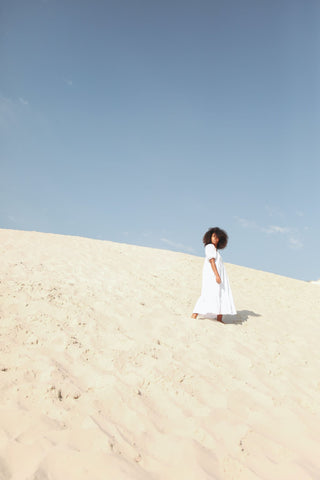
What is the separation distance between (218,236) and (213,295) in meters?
1.27

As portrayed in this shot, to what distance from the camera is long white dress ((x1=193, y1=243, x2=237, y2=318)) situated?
632 centimetres

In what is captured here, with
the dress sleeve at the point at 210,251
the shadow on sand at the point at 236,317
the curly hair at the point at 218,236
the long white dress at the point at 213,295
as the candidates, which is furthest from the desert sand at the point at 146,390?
the curly hair at the point at 218,236

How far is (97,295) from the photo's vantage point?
6797 millimetres

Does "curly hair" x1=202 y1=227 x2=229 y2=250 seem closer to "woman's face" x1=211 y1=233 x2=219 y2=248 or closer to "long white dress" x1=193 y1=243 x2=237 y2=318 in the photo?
"woman's face" x1=211 y1=233 x2=219 y2=248

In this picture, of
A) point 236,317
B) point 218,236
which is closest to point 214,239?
point 218,236

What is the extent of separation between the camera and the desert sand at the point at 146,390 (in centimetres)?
235

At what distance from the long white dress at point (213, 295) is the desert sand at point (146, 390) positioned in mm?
253

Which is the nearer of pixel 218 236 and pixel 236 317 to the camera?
pixel 218 236

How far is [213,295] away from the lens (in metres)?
6.38

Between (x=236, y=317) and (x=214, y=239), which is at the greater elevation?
(x=214, y=239)

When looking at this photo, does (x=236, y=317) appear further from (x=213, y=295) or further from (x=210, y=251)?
(x=210, y=251)

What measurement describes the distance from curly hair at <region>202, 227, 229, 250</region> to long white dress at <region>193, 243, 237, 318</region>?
0.53 ft

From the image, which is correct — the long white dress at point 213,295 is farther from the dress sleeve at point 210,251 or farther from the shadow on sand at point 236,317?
the shadow on sand at point 236,317

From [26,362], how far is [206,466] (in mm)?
2168
